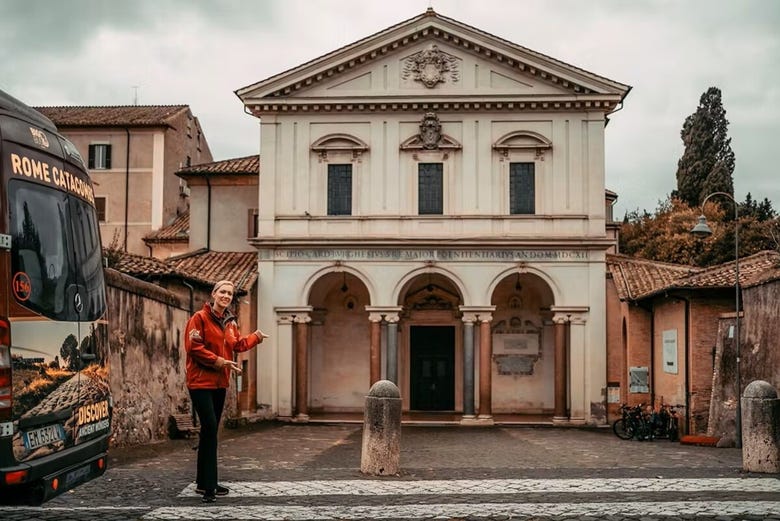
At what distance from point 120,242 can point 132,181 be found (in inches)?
117

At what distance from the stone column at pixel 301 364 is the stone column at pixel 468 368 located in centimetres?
448

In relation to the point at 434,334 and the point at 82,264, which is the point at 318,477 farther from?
the point at 434,334

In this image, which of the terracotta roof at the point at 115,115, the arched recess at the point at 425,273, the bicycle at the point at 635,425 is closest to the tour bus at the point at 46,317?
the bicycle at the point at 635,425

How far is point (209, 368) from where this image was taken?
8.62 metres

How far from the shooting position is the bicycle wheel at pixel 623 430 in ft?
74.2

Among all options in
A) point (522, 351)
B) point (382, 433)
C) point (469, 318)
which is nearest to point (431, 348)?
point (522, 351)

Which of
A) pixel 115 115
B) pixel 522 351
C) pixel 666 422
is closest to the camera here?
pixel 666 422

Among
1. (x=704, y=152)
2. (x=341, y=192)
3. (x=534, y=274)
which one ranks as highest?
(x=704, y=152)

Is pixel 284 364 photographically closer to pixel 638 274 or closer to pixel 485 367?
pixel 485 367

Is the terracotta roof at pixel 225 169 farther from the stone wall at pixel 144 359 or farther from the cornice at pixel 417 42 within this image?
the stone wall at pixel 144 359

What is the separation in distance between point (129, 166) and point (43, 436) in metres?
39.9

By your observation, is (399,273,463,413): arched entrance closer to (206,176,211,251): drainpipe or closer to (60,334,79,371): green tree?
(206,176,211,251): drainpipe

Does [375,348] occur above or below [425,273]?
below

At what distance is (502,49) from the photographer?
27500 mm
